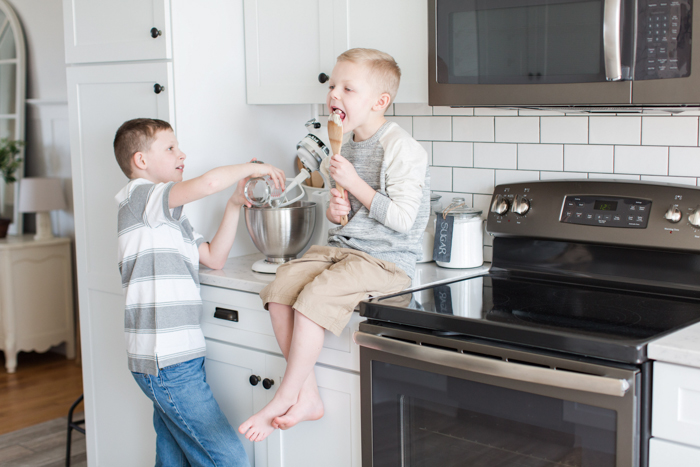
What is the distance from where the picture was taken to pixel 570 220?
175 cm

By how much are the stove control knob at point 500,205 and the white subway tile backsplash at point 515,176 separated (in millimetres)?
100

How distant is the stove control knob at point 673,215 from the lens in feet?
5.18

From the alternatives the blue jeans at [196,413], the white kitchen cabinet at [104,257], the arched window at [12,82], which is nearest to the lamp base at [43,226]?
the arched window at [12,82]

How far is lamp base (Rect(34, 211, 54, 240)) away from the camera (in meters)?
3.87

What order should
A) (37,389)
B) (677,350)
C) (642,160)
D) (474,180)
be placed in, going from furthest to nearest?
1. (37,389)
2. (474,180)
3. (642,160)
4. (677,350)

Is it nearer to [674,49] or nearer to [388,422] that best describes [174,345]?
[388,422]

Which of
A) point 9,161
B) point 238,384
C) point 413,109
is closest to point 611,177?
point 413,109

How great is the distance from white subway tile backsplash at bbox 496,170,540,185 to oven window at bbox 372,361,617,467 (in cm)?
73

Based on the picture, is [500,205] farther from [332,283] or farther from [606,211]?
[332,283]

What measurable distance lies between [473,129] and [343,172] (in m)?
0.57

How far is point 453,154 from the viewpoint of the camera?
212cm

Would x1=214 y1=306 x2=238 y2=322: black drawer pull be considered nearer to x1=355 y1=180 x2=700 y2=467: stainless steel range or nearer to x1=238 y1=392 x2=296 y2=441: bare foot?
x1=238 y1=392 x2=296 y2=441: bare foot

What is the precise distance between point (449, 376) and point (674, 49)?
77cm

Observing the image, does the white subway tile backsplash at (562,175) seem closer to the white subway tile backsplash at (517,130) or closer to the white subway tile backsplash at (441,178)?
the white subway tile backsplash at (517,130)
